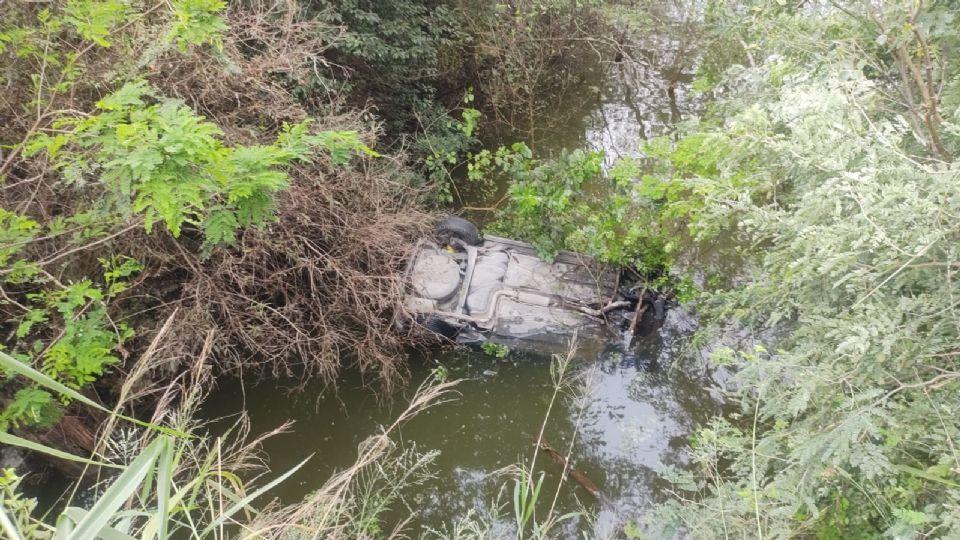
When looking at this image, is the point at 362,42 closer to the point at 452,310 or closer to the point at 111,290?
the point at 452,310

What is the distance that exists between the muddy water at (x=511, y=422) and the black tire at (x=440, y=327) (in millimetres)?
379

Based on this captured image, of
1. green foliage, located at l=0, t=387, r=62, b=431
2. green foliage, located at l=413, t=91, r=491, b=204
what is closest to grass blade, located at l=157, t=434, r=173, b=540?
green foliage, located at l=0, t=387, r=62, b=431

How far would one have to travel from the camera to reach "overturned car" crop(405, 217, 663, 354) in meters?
4.98

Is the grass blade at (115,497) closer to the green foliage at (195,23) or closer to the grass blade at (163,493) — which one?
the grass blade at (163,493)

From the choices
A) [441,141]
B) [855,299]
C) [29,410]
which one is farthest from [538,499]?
[441,141]

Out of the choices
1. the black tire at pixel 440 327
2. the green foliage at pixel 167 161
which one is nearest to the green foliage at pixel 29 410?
the green foliage at pixel 167 161

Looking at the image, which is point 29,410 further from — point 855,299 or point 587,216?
point 855,299

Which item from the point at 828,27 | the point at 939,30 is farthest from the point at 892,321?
the point at 828,27

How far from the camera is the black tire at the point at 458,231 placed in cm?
553

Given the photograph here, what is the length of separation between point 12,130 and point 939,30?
5.58 m

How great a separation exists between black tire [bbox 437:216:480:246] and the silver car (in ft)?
0.20

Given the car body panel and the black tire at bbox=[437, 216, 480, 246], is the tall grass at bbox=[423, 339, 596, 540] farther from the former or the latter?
the black tire at bbox=[437, 216, 480, 246]

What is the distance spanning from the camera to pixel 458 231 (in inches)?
218

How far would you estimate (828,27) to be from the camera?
4.09 metres
